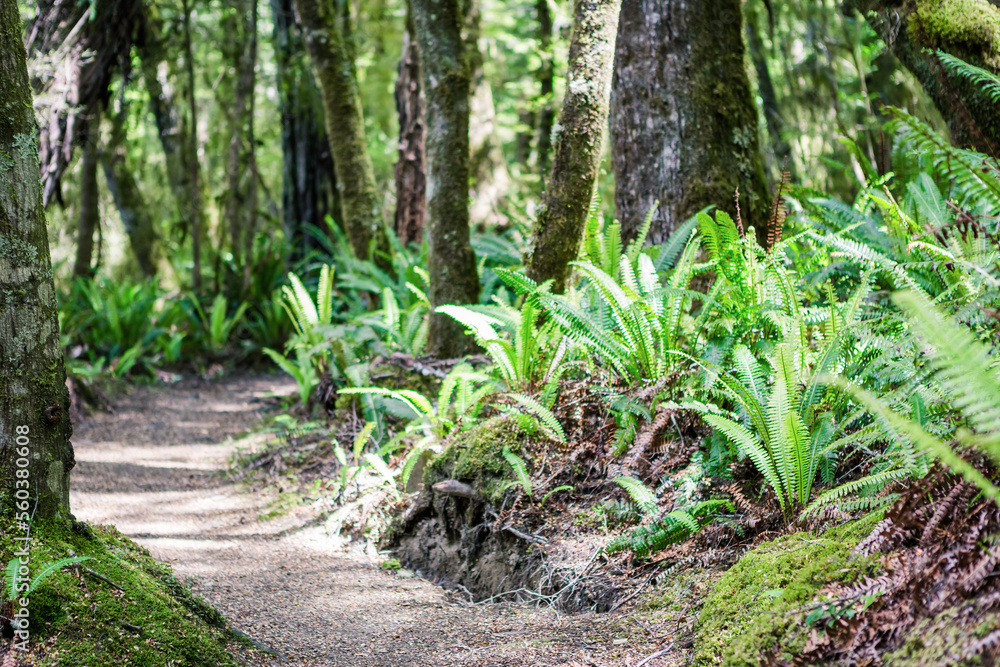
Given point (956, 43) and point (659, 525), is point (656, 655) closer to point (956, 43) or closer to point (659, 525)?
point (659, 525)

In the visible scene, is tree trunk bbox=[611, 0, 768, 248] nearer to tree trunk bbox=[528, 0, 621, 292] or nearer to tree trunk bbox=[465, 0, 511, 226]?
tree trunk bbox=[528, 0, 621, 292]

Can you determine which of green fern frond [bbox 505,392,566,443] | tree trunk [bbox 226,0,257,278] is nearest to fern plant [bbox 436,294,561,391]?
green fern frond [bbox 505,392,566,443]

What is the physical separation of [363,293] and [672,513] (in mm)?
4752

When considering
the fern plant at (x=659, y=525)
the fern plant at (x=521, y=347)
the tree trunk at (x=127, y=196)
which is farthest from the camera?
the tree trunk at (x=127, y=196)

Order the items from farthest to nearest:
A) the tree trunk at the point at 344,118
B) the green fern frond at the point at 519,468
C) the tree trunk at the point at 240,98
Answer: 1. the tree trunk at the point at 240,98
2. the tree trunk at the point at 344,118
3. the green fern frond at the point at 519,468

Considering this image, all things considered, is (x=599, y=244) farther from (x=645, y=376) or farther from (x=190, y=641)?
(x=190, y=641)

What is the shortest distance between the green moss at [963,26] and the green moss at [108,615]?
145 inches

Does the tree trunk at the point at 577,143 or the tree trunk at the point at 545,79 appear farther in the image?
the tree trunk at the point at 545,79

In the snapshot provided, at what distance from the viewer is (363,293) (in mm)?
6480

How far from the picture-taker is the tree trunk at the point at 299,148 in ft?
26.1

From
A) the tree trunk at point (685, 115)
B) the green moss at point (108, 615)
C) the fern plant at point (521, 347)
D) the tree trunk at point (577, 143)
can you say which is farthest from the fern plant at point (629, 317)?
the green moss at point (108, 615)

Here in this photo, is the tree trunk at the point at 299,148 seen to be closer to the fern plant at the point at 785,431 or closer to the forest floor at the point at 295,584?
the forest floor at the point at 295,584

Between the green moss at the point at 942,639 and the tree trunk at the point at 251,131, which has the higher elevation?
the tree trunk at the point at 251,131

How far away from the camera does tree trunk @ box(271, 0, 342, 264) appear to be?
26.1ft
